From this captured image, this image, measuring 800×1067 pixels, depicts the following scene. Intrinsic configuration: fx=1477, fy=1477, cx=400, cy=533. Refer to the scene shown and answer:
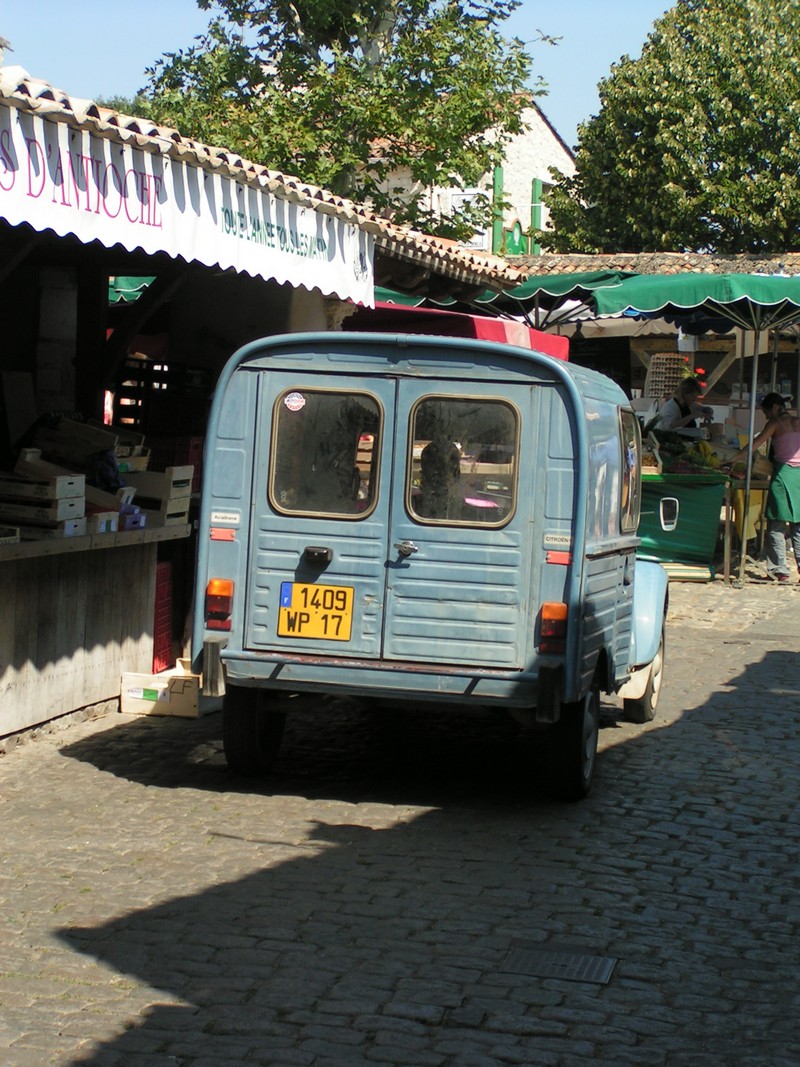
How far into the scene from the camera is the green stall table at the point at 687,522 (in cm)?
1587

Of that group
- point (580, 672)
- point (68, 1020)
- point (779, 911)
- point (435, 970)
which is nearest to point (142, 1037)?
point (68, 1020)

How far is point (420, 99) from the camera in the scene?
26.4 metres

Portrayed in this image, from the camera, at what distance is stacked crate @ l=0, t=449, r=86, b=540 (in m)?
8.10

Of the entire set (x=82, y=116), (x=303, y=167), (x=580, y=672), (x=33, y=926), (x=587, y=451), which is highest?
(x=303, y=167)

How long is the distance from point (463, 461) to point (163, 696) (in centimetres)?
308

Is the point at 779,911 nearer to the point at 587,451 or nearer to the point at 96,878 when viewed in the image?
the point at 587,451

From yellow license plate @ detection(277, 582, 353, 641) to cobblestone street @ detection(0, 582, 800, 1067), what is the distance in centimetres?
83

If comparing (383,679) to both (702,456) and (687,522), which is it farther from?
(702,456)

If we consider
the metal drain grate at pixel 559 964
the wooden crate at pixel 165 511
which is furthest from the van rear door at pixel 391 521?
the wooden crate at pixel 165 511

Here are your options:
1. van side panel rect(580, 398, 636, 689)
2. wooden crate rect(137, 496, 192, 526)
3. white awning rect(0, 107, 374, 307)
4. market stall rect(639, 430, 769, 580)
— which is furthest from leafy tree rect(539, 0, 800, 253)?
van side panel rect(580, 398, 636, 689)

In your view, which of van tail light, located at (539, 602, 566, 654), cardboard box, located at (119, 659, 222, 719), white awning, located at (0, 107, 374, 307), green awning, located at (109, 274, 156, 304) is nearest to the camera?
white awning, located at (0, 107, 374, 307)

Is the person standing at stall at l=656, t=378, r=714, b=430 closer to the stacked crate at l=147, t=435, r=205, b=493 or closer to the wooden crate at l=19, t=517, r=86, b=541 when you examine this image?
the stacked crate at l=147, t=435, r=205, b=493

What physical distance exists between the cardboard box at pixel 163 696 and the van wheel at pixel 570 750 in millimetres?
2706

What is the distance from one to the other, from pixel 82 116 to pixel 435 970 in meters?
3.97
